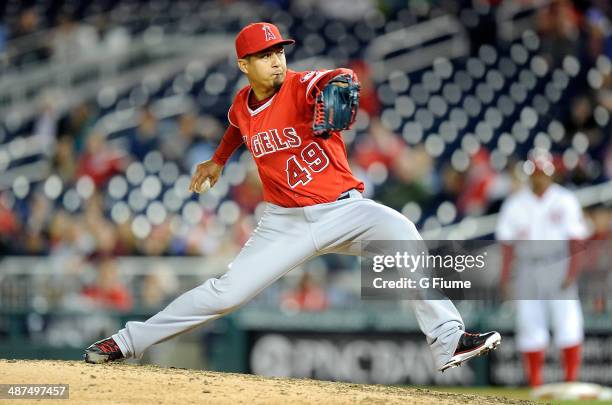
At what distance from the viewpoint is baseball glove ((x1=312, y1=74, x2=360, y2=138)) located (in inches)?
186

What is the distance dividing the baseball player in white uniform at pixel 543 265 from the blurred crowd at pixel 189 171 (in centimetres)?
72

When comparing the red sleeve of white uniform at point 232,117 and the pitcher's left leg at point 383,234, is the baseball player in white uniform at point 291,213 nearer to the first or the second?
the pitcher's left leg at point 383,234

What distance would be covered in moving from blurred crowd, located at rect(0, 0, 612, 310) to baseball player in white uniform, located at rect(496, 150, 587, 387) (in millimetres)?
716

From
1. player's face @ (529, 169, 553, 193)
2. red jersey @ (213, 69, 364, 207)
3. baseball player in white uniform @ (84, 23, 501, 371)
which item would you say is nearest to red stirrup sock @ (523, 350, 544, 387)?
player's face @ (529, 169, 553, 193)

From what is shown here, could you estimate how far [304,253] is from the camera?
5.18m

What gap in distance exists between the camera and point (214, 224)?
1124cm

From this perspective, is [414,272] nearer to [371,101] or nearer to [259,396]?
[259,396]

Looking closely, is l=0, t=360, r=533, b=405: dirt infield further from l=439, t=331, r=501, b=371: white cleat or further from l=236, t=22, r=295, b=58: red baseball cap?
l=236, t=22, r=295, b=58: red baseball cap

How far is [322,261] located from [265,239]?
4.86 metres

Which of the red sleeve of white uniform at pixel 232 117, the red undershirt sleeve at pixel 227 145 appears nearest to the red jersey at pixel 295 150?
the red sleeve of white uniform at pixel 232 117

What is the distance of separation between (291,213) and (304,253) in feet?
0.66

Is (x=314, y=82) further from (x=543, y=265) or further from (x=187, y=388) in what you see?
(x=543, y=265)

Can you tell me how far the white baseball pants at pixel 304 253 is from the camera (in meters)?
5.14

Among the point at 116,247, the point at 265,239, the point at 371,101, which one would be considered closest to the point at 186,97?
the point at 371,101
